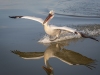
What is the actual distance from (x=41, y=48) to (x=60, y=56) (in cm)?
87

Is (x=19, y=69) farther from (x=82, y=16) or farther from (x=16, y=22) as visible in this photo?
(x=82, y=16)

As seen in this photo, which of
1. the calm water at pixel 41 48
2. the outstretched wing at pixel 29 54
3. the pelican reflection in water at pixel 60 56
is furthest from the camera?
the outstretched wing at pixel 29 54

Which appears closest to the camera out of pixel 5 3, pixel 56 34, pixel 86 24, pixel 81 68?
pixel 81 68

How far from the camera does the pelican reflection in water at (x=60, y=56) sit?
242 inches

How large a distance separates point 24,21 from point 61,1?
215 inches

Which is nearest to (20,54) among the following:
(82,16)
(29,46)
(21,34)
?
(29,46)

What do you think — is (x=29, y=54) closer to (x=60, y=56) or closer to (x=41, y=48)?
(x=41, y=48)

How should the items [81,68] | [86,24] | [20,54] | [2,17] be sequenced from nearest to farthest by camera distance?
[81,68] < [20,54] < [86,24] < [2,17]

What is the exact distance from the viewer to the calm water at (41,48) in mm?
5918

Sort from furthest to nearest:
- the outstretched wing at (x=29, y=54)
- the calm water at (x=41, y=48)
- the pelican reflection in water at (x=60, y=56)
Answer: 1. the outstretched wing at (x=29, y=54)
2. the pelican reflection in water at (x=60, y=56)
3. the calm water at (x=41, y=48)

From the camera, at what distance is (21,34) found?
8836 mm

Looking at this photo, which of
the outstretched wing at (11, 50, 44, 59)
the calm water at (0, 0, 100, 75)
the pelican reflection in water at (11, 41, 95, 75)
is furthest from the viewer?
the outstretched wing at (11, 50, 44, 59)

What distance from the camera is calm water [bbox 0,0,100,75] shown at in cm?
592

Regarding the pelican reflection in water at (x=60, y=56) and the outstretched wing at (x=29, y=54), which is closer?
the pelican reflection in water at (x=60, y=56)
